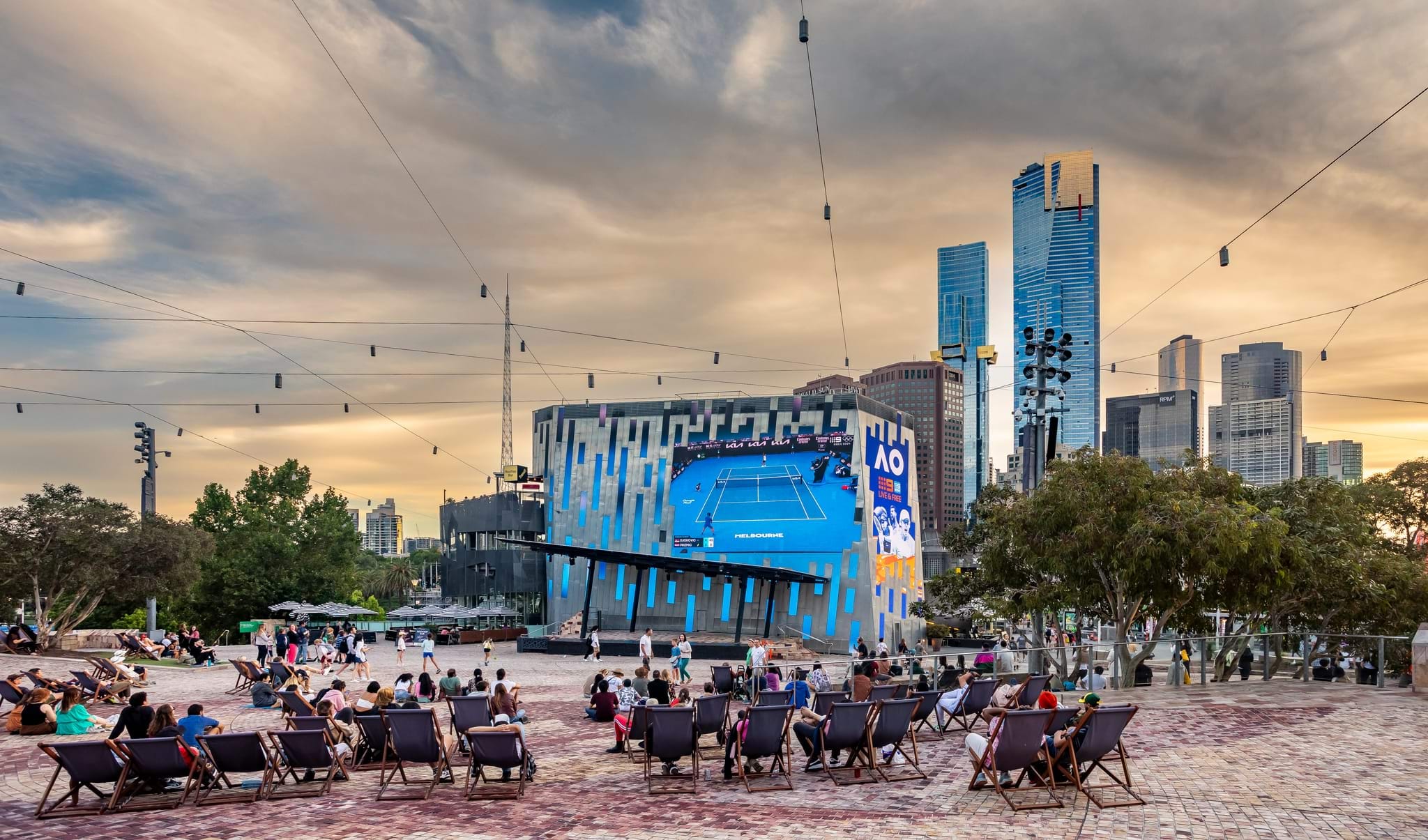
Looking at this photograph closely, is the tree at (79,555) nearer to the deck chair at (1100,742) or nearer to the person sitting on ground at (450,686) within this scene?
the person sitting on ground at (450,686)

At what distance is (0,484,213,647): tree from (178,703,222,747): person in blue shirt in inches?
992

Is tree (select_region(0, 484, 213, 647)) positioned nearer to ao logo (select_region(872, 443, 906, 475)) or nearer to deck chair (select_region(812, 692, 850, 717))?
deck chair (select_region(812, 692, 850, 717))

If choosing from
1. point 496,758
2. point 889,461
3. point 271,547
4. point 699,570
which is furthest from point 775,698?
point 271,547

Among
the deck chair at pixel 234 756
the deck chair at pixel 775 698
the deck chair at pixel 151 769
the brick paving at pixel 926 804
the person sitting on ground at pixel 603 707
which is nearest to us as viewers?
the brick paving at pixel 926 804

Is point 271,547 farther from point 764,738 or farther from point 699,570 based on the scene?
point 764,738

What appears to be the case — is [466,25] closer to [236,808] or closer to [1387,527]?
[236,808]

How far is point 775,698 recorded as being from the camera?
1580cm

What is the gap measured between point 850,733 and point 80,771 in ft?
25.4

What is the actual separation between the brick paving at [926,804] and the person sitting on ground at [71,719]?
52 cm

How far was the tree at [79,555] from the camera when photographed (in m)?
32.2

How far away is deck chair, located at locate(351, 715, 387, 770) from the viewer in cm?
1169

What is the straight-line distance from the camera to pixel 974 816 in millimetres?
9320

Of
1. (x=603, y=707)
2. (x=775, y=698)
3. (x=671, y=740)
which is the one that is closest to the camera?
(x=671, y=740)

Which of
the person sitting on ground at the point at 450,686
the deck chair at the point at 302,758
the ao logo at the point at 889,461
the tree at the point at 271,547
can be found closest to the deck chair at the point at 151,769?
the deck chair at the point at 302,758
